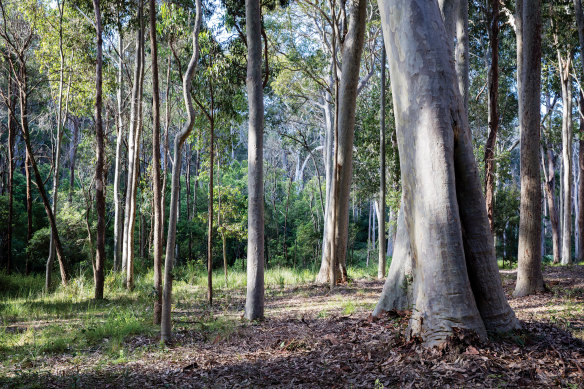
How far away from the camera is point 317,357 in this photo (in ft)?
13.5

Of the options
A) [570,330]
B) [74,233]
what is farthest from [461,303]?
[74,233]

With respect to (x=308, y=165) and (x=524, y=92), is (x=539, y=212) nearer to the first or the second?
(x=524, y=92)

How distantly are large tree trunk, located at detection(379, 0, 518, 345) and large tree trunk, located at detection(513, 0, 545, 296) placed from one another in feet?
12.4

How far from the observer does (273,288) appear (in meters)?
11.7

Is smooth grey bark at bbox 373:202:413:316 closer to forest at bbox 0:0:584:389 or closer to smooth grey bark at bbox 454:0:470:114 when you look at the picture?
forest at bbox 0:0:584:389

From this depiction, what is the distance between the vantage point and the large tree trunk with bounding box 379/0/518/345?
3730mm

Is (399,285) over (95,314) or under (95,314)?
over

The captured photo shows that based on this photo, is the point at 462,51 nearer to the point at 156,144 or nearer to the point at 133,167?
the point at 156,144

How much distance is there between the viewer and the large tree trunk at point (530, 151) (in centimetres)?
702

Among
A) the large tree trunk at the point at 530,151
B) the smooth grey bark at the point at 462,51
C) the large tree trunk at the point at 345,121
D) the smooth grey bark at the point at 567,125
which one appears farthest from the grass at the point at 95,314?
the smooth grey bark at the point at 567,125

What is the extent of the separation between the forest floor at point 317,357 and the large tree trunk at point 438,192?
0.93ft

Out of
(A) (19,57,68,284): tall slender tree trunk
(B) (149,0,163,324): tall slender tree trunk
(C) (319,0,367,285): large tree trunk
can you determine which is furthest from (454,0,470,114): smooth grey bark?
(A) (19,57,68,284): tall slender tree trunk

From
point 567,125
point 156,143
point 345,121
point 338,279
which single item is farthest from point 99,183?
point 567,125

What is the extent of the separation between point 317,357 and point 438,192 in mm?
1971
